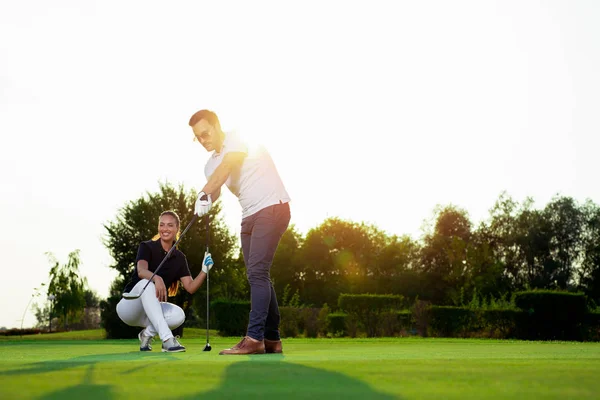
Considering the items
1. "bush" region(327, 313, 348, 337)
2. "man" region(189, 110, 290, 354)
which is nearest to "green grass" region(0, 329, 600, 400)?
"man" region(189, 110, 290, 354)

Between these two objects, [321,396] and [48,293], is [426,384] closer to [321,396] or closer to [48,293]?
[321,396]

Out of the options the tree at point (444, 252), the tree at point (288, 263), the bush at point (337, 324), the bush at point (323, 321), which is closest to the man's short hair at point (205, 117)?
the bush at point (337, 324)

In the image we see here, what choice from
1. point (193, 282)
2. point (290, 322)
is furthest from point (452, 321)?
point (193, 282)

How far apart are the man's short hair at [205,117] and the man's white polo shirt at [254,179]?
20 centimetres

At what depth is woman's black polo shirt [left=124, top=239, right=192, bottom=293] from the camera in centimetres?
803

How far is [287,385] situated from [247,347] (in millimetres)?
3174

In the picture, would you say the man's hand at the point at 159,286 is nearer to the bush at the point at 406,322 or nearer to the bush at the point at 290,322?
the bush at the point at 290,322

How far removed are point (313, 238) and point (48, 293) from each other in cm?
3244

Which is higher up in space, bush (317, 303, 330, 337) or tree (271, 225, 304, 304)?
tree (271, 225, 304, 304)

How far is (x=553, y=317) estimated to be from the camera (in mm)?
20688

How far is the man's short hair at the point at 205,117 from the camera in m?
7.00

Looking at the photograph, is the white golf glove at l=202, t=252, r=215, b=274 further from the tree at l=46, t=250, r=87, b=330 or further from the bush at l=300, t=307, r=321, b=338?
the tree at l=46, t=250, r=87, b=330

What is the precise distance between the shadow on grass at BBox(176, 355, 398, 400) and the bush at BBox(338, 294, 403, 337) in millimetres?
17505

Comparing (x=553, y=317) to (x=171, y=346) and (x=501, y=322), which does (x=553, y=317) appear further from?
(x=171, y=346)
